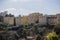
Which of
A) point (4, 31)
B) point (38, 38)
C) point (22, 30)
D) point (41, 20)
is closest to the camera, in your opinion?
point (38, 38)

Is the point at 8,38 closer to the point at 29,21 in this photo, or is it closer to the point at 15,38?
the point at 15,38

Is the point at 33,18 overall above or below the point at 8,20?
above

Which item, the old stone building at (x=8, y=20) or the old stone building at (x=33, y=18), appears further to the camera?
the old stone building at (x=8, y=20)

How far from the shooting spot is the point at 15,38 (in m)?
21.8

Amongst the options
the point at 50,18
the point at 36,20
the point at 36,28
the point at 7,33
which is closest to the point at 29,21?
the point at 36,20

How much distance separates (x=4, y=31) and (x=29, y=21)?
34.8ft

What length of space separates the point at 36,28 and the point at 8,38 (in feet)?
17.5

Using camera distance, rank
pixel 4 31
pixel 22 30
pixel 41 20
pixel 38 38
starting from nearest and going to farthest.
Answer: pixel 38 38 → pixel 4 31 → pixel 22 30 → pixel 41 20

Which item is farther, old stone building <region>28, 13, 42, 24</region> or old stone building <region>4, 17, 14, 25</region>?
old stone building <region>4, 17, 14, 25</region>

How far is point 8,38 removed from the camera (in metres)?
22.3

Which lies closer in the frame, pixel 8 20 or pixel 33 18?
pixel 33 18

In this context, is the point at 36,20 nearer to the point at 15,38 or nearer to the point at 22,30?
the point at 22,30

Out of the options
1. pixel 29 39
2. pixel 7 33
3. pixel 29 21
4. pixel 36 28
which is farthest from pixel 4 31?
pixel 29 21

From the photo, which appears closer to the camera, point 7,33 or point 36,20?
point 7,33
